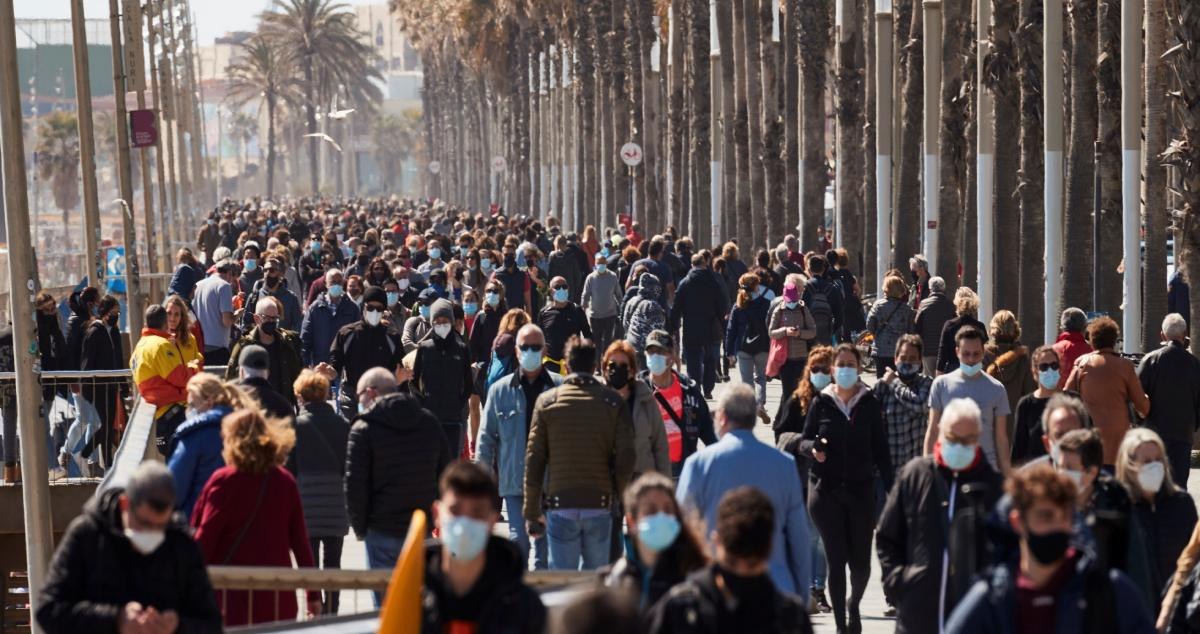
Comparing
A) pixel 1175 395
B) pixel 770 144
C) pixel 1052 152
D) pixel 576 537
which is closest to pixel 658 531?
pixel 576 537

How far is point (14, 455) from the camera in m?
18.8

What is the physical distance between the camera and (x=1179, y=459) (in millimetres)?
13477

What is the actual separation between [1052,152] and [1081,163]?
737 millimetres

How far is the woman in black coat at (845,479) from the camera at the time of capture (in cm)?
1105

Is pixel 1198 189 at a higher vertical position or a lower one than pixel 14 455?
higher

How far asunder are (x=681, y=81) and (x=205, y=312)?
32.7m

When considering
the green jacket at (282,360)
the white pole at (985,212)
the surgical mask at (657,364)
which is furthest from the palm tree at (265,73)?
the surgical mask at (657,364)

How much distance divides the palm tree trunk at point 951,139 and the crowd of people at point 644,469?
9.27 m

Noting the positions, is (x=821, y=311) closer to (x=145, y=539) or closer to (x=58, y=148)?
(x=145, y=539)

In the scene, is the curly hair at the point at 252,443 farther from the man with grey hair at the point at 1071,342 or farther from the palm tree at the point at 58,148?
the palm tree at the point at 58,148

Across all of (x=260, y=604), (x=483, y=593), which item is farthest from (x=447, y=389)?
(x=483, y=593)

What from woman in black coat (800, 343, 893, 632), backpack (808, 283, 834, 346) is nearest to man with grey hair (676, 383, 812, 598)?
woman in black coat (800, 343, 893, 632)

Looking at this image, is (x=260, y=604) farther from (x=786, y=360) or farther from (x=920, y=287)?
(x=920, y=287)

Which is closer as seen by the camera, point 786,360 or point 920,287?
point 786,360
